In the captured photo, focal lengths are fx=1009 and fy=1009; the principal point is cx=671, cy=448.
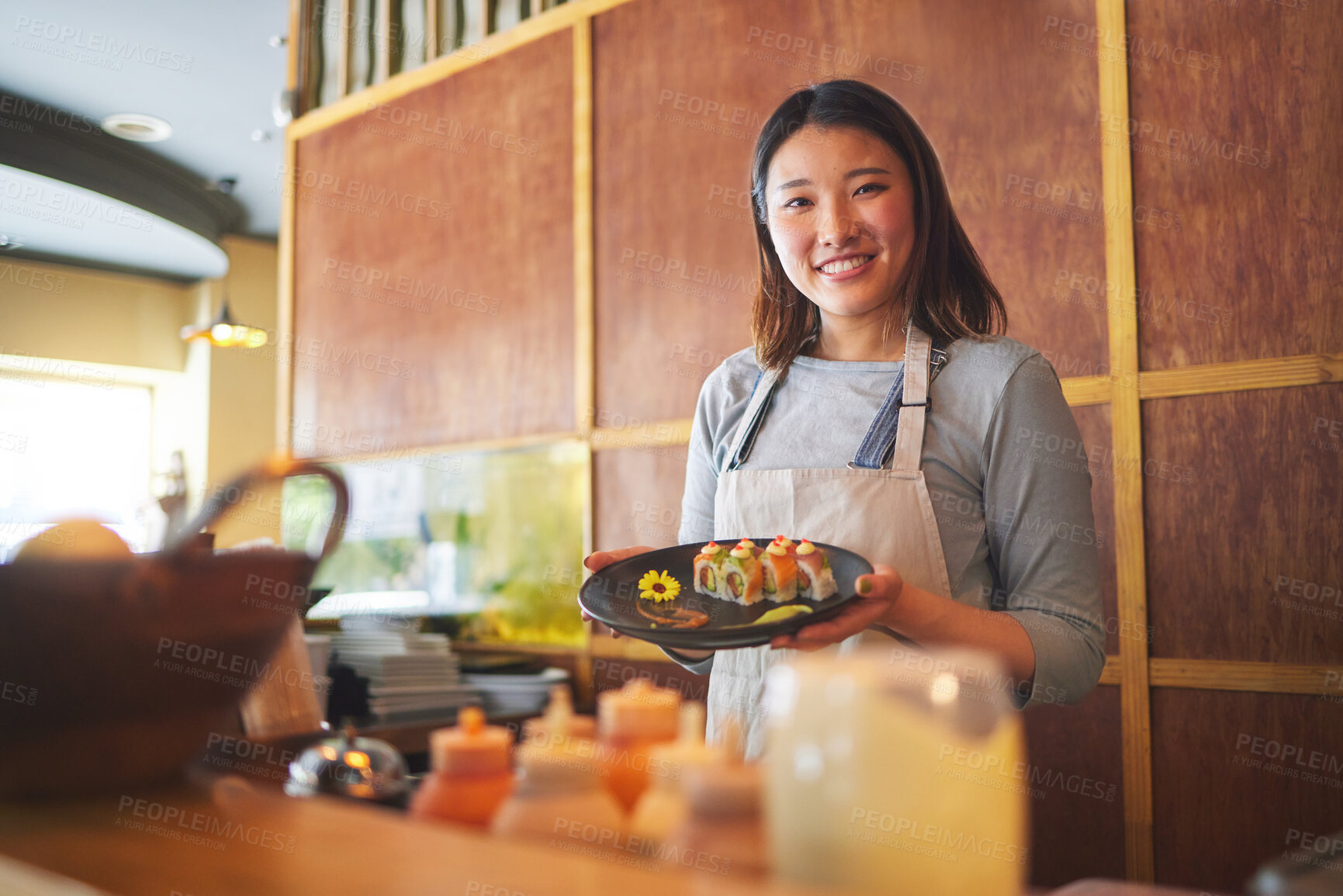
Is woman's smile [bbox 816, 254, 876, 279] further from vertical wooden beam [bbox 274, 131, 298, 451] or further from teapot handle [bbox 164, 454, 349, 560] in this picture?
vertical wooden beam [bbox 274, 131, 298, 451]

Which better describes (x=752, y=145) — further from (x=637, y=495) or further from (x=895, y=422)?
(x=895, y=422)

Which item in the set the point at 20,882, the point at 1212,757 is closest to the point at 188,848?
the point at 20,882

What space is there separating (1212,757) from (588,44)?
233 centimetres

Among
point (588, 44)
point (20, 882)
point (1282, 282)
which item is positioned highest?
point (588, 44)

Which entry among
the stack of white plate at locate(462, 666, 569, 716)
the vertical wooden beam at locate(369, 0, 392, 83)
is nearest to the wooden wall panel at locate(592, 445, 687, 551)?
the stack of white plate at locate(462, 666, 569, 716)

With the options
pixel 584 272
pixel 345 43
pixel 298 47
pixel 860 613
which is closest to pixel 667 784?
pixel 860 613

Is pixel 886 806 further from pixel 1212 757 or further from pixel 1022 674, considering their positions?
pixel 1212 757

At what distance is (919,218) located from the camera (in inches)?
59.0

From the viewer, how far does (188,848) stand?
67 cm

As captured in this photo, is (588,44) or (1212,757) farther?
(588,44)

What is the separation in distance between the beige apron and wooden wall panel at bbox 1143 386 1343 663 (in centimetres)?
75

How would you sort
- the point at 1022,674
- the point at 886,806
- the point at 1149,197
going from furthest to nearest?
1. the point at 1149,197
2. the point at 1022,674
3. the point at 886,806

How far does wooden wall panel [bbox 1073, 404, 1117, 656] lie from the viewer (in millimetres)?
1938

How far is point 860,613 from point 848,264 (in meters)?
0.59
